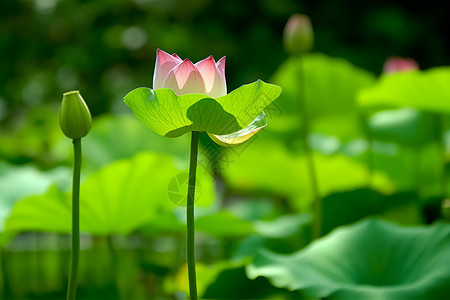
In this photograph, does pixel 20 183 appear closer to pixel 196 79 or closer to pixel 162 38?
pixel 196 79

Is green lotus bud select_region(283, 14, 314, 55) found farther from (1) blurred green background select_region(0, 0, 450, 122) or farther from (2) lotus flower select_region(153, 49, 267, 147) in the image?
(1) blurred green background select_region(0, 0, 450, 122)

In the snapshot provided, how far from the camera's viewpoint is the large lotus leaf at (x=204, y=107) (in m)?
0.34

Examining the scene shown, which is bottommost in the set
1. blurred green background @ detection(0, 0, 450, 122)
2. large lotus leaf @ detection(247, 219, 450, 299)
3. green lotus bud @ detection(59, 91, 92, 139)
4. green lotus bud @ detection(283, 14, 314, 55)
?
large lotus leaf @ detection(247, 219, 450, 299)

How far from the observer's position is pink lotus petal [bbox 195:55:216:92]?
1.14ft

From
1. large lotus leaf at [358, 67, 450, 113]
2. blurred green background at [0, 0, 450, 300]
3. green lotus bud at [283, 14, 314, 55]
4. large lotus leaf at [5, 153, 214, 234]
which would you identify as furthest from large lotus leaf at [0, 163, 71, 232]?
large lotus leaf at [358, 67, 450, 113]

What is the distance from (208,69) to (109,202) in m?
0.32

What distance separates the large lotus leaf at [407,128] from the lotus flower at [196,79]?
0.57m

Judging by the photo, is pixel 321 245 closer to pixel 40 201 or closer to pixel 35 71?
pixel 40 201

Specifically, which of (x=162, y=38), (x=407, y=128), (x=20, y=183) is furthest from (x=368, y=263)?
(x=162, y=38)

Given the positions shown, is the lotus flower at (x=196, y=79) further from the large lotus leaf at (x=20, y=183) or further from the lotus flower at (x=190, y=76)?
the large lotus leaf at (x=20, y=183)

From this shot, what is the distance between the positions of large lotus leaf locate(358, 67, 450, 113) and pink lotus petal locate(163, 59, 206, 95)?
0.45m

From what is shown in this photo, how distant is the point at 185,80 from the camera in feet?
1.15

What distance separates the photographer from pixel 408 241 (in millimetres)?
571

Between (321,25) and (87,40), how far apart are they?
109 centimetres
